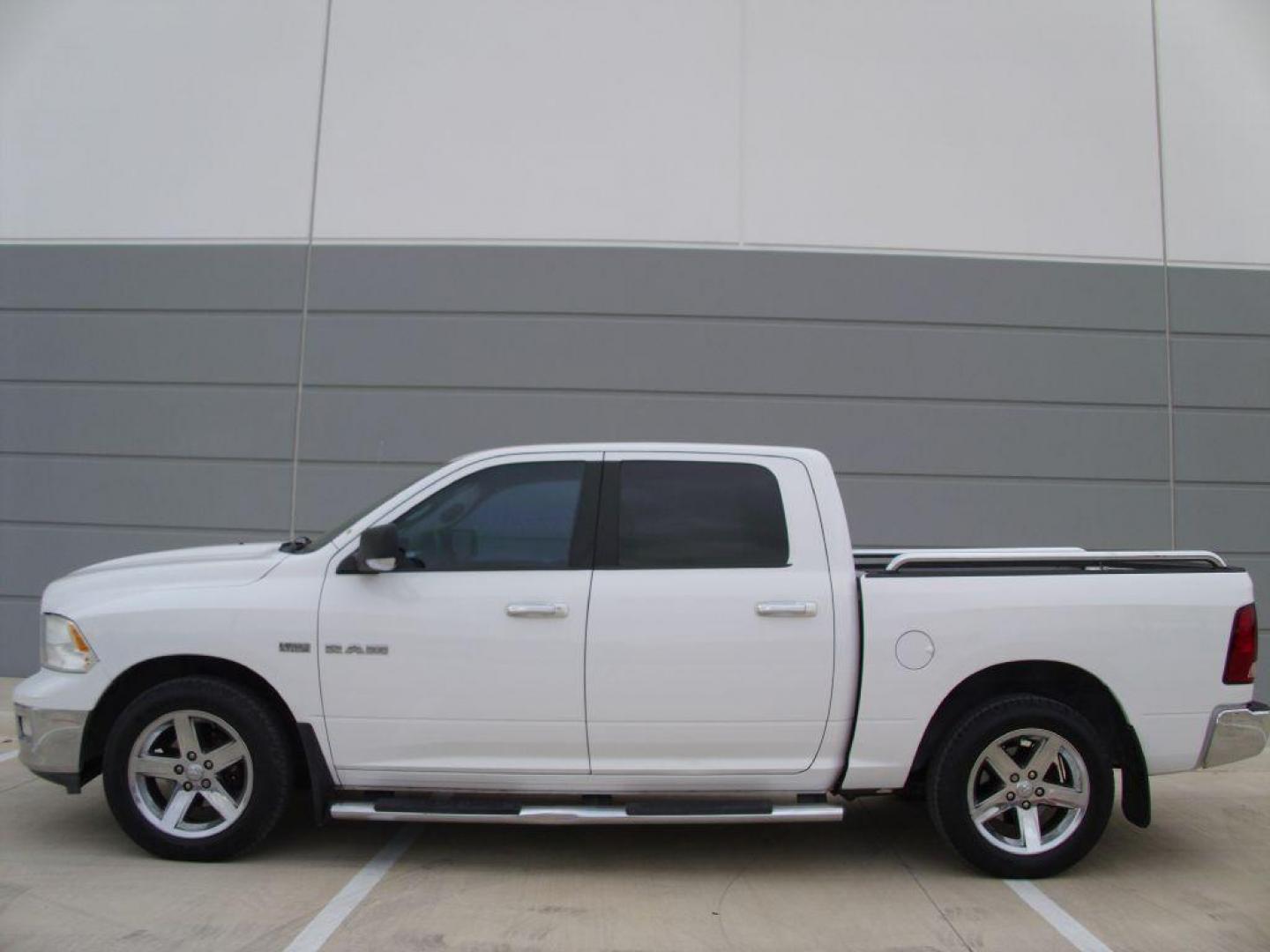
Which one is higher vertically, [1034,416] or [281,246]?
[281,246]

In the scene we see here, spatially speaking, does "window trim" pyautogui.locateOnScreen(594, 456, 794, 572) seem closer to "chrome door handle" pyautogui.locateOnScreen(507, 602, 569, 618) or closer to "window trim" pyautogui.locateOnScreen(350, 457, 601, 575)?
"window trim" pyautogui.locateOnScreen(350, 457, 601, 575)

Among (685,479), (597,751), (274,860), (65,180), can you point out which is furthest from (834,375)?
(65,180)

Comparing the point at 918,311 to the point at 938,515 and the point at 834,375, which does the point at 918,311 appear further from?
the point at 938,515

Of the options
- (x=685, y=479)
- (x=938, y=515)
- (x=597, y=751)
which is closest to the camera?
(x=597, y=751)

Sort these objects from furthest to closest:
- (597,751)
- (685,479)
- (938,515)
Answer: (938,515) < (685,479) < (597,751)

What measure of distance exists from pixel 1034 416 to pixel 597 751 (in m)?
5.98

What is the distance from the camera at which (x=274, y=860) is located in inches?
189

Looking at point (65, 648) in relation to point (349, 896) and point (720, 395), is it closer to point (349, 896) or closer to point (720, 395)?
point (349, 896)

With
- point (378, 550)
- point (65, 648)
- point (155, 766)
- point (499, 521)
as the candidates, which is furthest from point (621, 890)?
point (65, 648)

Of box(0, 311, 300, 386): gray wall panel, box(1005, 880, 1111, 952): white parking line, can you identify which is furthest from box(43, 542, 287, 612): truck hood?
box(0, 311, 300, 386): gray wall panel

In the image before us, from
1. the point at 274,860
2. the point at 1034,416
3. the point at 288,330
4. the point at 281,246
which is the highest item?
the point at 281,246

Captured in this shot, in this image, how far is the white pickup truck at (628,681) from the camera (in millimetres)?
4492

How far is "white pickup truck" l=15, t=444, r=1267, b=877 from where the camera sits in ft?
14.7

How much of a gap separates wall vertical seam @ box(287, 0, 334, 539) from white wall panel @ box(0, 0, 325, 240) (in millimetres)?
57
